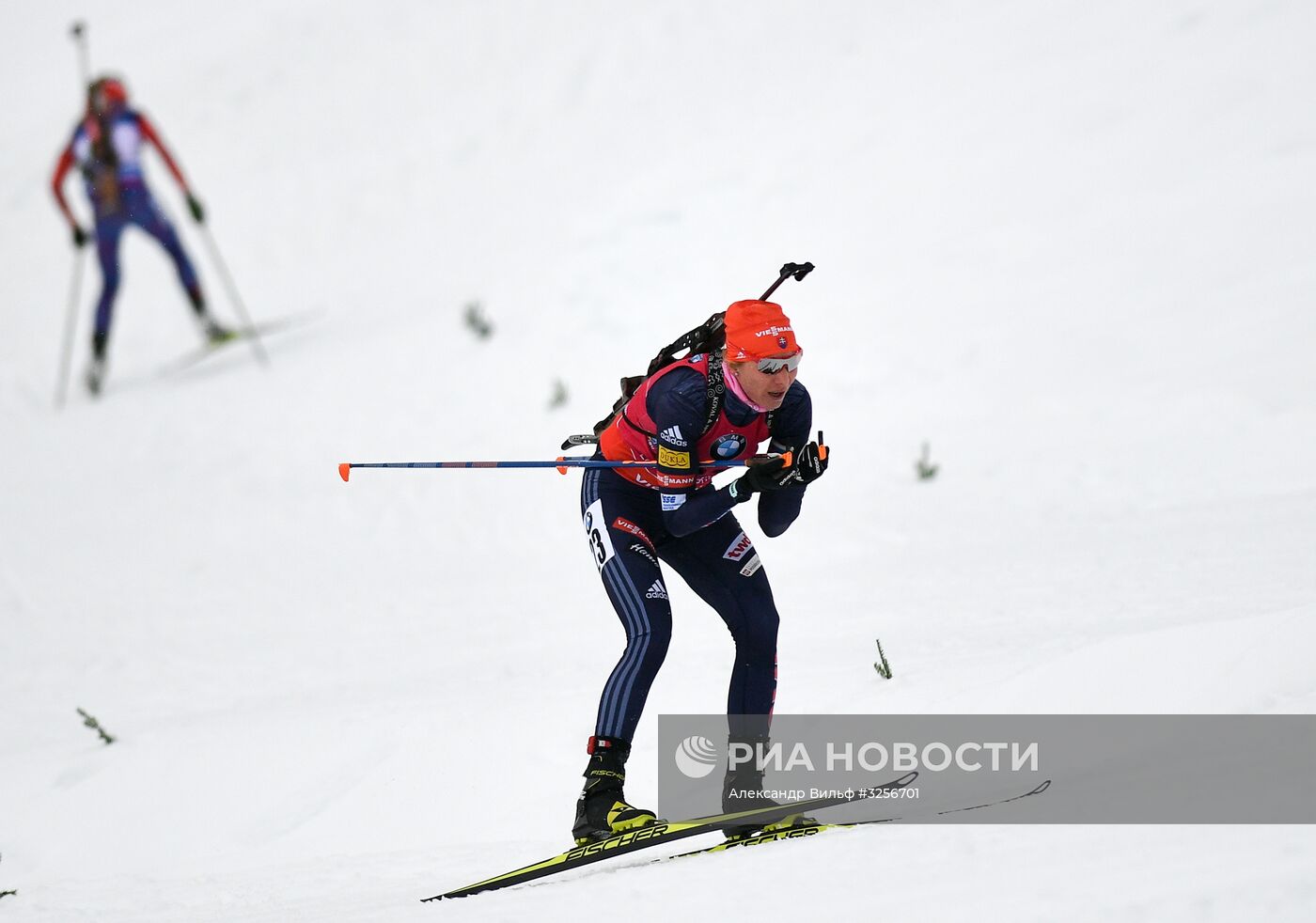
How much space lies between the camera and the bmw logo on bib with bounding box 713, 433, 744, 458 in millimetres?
4953

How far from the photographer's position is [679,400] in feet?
15.8

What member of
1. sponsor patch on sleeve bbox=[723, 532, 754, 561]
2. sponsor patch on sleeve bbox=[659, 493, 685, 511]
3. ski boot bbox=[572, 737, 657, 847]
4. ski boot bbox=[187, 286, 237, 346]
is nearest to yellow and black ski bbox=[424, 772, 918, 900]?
ski boot bbox=[572, 737, 657, 847]

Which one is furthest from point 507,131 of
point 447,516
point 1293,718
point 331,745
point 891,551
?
point 1293,718

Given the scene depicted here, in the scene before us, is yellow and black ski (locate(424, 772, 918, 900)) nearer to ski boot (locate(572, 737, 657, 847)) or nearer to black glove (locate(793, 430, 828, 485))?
ski boot (locate(572, 737, 657, 847))

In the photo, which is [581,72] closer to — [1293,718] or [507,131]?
[507,131]

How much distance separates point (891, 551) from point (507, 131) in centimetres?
936

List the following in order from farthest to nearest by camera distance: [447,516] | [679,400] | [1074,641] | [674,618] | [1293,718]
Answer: [447,516] < [674,618] < [1074,641] < [679,400] < [1293,718]

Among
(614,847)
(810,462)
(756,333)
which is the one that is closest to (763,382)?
(756,333)

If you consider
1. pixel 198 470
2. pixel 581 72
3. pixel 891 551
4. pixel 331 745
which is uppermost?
pixel 581 72

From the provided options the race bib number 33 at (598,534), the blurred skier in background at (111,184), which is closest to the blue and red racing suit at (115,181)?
the blurred skier in background at (111,184)

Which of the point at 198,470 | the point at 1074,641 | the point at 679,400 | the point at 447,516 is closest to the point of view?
the point at 679,400

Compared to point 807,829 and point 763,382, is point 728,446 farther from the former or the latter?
point 807,829

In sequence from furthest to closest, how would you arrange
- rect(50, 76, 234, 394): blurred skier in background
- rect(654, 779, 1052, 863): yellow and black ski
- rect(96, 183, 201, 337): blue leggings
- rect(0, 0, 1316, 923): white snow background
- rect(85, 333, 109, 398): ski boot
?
rect(85, 333, 109, 398): ski boot < rect(96, 183, 201, 337): blue leggings < rect(50, 76, 234, 394): blurred skier in background < rect(0, 0, 1316, 923): white snow background < rect(654, 779, 1052, 863): yellow and black ski

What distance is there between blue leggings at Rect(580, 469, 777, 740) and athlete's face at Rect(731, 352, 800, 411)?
0.69 m
